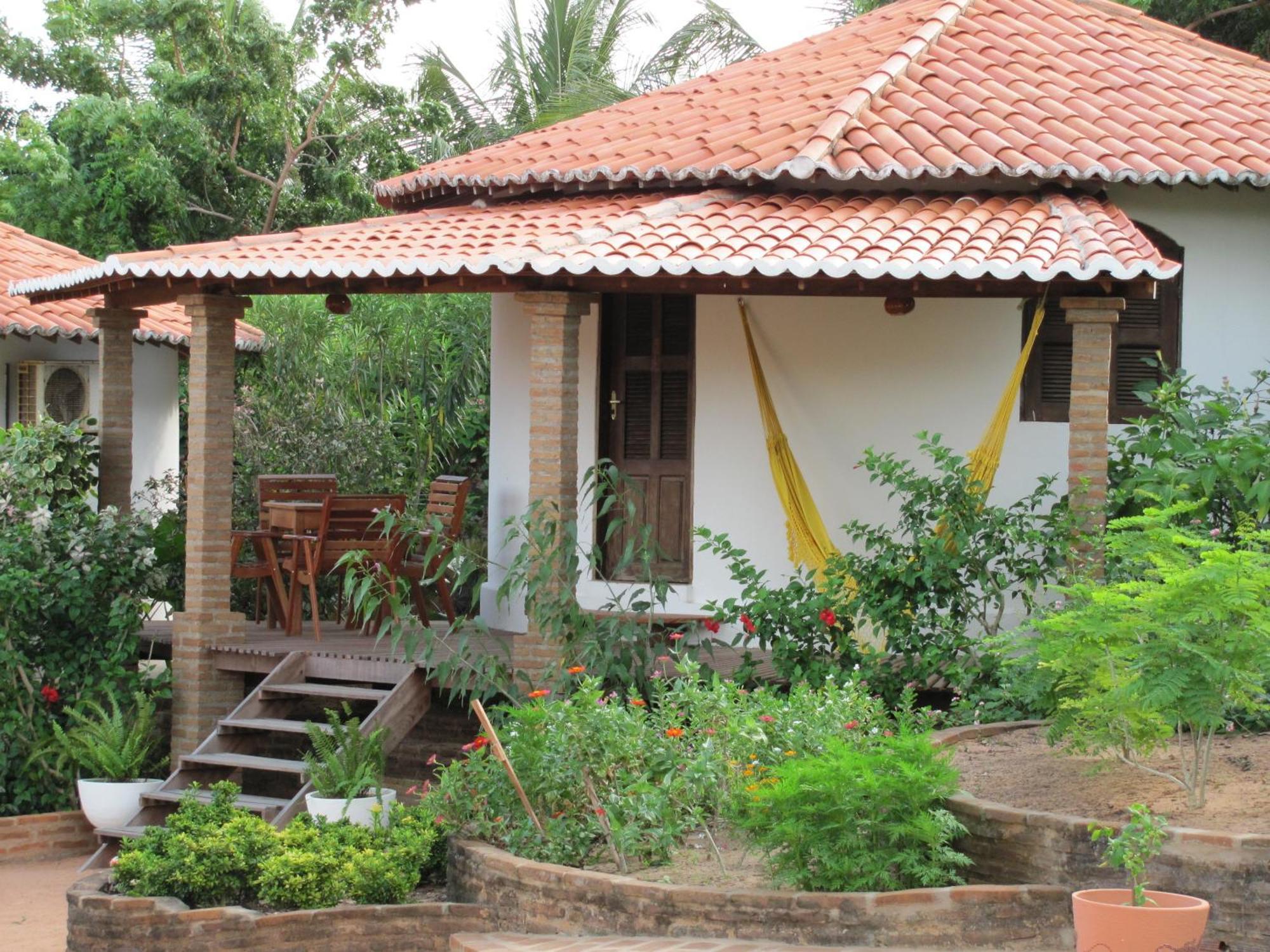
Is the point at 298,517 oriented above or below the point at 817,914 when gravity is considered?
above

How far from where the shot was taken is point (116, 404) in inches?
449

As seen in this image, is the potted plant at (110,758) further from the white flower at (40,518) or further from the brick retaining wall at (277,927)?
the brick retaining wall at (277,927)

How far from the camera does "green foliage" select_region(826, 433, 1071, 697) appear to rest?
826cm

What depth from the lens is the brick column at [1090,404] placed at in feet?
27.1

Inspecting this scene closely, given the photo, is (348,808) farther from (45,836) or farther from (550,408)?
(45,836)

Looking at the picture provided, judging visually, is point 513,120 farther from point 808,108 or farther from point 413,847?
point 413,847

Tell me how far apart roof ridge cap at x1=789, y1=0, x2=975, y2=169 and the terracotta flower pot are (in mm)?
5406

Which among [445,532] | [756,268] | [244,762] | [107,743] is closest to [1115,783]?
[756,268]

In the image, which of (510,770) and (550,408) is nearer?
(510,770)

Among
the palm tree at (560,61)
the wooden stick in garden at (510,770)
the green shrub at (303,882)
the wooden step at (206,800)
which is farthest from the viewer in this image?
the palm tree at (560,61)

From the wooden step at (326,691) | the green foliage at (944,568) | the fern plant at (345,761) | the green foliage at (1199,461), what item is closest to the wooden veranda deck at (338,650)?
the wooden step at (326,691)

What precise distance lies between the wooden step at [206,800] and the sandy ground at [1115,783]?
3.77 m

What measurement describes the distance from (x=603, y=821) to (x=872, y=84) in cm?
606

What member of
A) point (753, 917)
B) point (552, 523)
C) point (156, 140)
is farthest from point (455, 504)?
point (156, 140)
